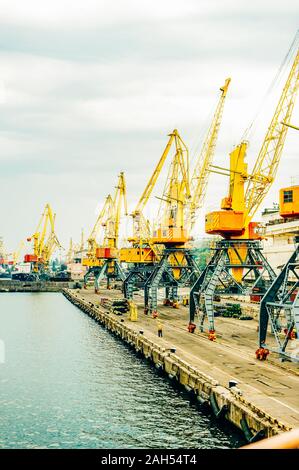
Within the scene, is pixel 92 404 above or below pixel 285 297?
below

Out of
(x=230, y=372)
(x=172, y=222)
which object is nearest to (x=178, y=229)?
(x=172, y=222)

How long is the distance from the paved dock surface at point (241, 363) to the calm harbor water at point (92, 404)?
3165mm

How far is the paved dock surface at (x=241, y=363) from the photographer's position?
3311cm

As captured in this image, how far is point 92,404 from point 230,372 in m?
11.0

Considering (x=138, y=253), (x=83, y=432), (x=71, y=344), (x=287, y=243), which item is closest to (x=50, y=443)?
(x=83, y=432)

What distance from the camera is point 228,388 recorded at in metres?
36.4

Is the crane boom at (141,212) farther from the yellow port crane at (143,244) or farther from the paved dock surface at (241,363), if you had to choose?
the paved dock surface at (241,363)

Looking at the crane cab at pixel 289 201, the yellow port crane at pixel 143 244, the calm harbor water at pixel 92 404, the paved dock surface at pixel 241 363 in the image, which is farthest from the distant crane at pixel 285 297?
the yellow port crane at pixel 143 244

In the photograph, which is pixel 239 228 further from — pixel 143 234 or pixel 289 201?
pixel 143 234

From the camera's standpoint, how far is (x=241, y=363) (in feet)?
152

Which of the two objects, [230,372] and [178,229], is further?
[178,229]

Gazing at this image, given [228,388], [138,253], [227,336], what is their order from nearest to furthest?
[228,388] < [227,336] < [138,253]
